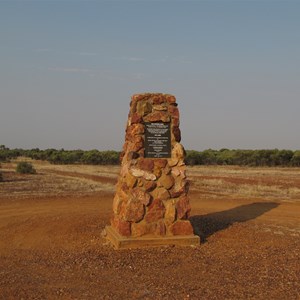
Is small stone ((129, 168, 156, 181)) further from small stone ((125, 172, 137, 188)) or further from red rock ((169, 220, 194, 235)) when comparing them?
red rock ((169, 220, 194, 235))

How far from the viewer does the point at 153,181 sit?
29.9 ft

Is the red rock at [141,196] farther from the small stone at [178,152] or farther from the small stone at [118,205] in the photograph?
the small stone at [178,152]

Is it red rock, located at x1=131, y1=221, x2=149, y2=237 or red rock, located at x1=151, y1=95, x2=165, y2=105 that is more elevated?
red rock, located at x1=151, y1=95, x2=165, y2=105

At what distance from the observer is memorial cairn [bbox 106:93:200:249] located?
8.93m

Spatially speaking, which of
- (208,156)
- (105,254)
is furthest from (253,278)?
(208,156)

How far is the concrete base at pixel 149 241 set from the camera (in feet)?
28.1

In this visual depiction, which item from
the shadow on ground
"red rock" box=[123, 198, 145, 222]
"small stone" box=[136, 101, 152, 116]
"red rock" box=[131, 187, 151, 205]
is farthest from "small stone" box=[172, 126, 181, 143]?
the shadow on ground

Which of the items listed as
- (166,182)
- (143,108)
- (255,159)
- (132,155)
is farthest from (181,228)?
(255,159)

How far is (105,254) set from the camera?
8.06 m

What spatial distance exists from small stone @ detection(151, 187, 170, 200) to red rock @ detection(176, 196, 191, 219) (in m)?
0.27

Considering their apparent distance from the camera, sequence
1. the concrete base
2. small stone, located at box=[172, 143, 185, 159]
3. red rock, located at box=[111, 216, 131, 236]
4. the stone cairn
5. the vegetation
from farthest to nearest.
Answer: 1. the vegetation
2. small stone, located at box=[172, 143, 185, 159]
3. the stone cairn
4. red rock, located at box=[111, 216, 131, 236]
5. the concrete base

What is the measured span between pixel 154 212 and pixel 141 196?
421mm

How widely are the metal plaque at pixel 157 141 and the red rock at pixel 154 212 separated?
98 cm

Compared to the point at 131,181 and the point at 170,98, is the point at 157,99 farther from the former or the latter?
the point at 131,181
